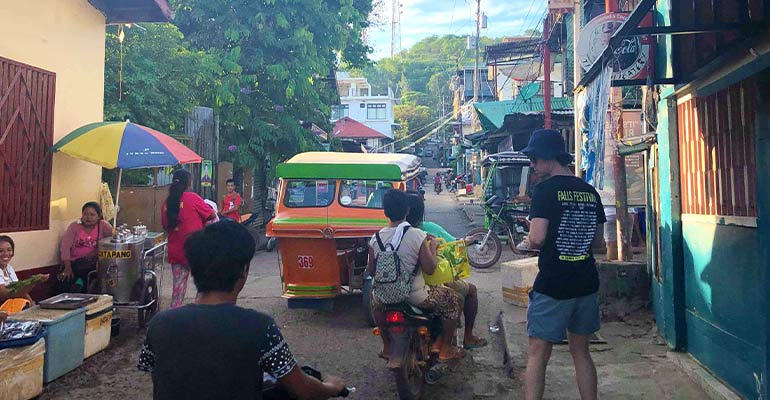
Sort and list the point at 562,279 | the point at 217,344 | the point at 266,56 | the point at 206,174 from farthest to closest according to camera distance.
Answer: the point at 266,56 < the point at 206,174 < the point at 562,279 < the point at 217,344

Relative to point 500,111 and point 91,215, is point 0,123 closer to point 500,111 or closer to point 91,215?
point 91,215

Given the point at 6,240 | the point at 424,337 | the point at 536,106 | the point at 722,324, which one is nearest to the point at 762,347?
the point at 722,324

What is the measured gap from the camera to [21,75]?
21.7 ft

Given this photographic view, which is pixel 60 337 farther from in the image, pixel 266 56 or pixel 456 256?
pixel 266 56

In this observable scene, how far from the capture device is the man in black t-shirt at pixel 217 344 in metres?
2.08

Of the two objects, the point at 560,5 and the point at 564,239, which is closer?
the point at 564,239

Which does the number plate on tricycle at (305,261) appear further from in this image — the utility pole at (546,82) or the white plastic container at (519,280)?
the utility pole at (546,82)

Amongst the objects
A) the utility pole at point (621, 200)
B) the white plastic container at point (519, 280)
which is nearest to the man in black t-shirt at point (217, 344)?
the white plastic container at point (519, 280)

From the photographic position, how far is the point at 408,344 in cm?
444

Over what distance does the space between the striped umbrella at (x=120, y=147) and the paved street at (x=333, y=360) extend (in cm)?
189

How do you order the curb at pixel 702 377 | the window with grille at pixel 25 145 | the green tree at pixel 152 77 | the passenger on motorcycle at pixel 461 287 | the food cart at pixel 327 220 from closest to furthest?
the curb at pixel 702 377
the passenger on motorcycle at pixel 461 287
the window with grille at pixel 25 145
the food cart at pixel 327 220
the green tree at pixel 152 77

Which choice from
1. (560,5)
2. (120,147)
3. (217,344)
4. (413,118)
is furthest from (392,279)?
(413,118)

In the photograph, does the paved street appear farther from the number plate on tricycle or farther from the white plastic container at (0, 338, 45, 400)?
the number plate on tricycle

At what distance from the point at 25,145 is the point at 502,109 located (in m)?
15.5
